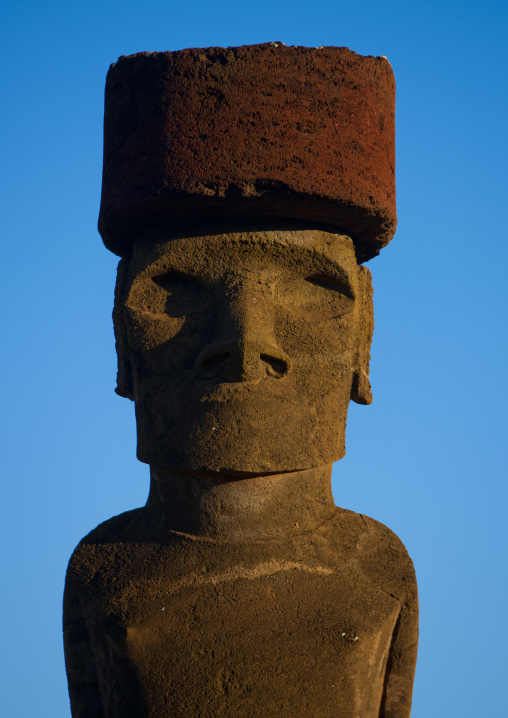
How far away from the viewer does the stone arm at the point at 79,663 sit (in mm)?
4785

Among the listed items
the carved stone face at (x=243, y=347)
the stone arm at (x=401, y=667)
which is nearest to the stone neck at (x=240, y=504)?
the carved stone face at (x=243, y=347)

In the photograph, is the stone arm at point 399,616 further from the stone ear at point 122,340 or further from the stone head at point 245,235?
the stone ear at point 122,340

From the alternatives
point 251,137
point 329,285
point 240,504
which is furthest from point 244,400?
point 251,137

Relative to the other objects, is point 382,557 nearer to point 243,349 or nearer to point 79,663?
point 243,349

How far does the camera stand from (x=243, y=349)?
4.38 metres

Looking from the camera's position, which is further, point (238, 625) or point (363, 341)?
point (363, 341)

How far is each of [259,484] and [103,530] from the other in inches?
37.2

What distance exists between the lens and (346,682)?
433 centimetres

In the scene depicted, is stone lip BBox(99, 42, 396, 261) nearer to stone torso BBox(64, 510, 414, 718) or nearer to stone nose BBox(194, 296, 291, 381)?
stone nose BBox(194, 296, 291, 381)

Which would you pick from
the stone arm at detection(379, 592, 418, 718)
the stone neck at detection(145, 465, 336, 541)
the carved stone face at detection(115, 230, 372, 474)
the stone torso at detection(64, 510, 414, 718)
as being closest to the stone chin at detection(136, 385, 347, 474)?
the carved stone face at detection(115, 230, 372, 474)

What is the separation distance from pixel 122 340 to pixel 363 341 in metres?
1.18

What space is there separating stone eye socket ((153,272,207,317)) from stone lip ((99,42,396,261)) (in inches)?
10.9

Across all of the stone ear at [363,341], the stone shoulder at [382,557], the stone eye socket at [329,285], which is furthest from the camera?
the stone ear at [363,341]

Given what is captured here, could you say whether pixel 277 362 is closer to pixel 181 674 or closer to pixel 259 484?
pixel 259 484
